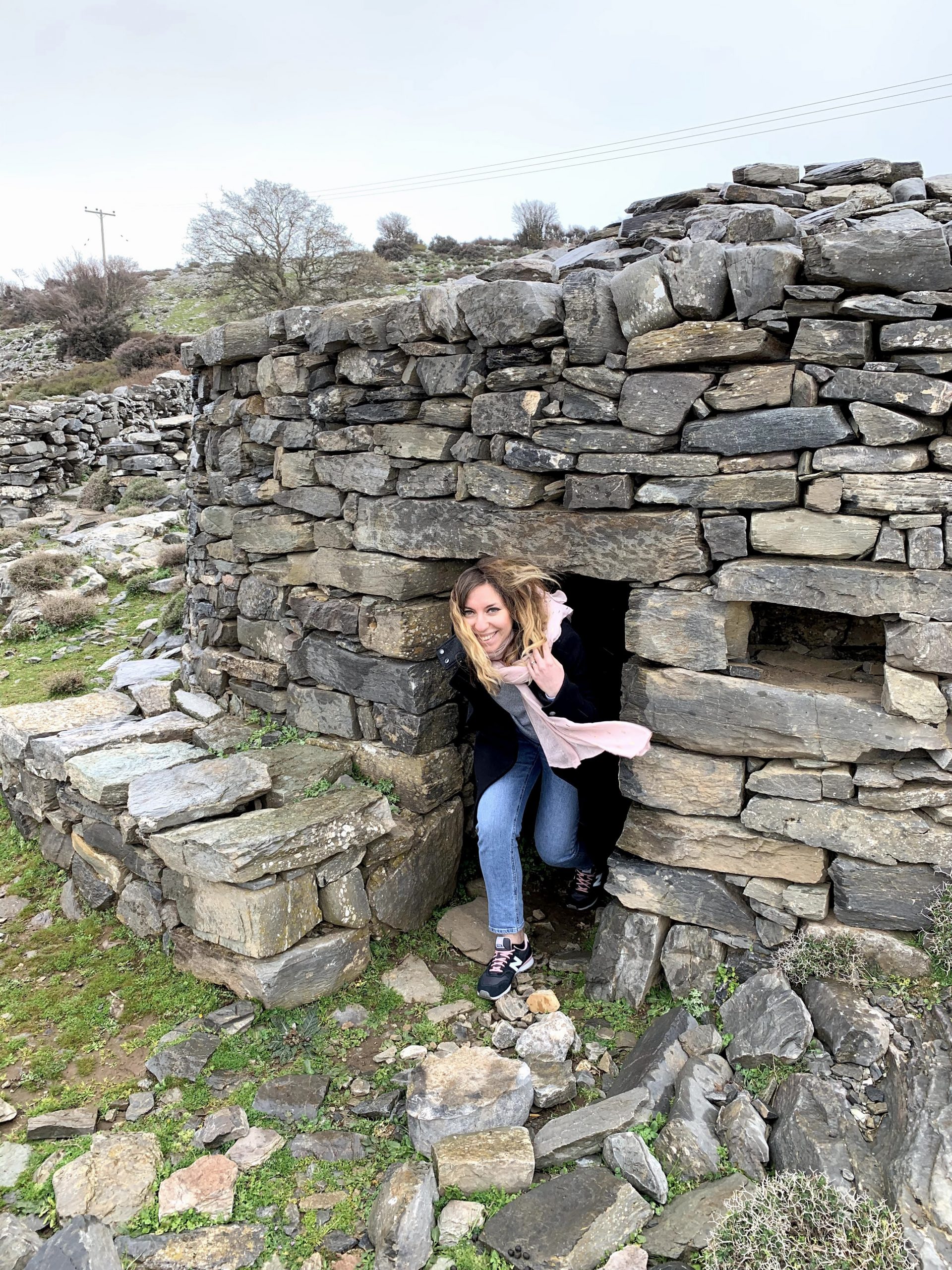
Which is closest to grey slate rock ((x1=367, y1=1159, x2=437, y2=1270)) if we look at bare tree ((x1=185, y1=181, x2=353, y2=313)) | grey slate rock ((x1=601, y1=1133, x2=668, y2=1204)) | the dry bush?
grey slate rock ((x1=601, y1=1133, x2=668, y2=1204))

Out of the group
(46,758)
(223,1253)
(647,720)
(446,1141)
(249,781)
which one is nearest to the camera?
(223,1253)

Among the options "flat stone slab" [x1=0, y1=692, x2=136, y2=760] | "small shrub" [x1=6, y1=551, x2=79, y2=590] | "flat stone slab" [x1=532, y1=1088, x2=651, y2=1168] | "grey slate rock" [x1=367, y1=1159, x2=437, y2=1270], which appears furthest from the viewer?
"small shrub" [x1=6, y1=551, x2=79, y2=590]

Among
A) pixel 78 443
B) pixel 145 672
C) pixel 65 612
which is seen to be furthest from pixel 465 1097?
pixel 78 443

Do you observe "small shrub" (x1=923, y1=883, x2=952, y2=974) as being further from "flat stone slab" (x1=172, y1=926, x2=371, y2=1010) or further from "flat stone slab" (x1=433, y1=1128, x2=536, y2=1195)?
"flat stone slab" (x1=172, y1=926, x2=371, y2=1010)

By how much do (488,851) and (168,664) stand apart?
153 inches

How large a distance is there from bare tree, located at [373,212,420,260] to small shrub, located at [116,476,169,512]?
17805mm

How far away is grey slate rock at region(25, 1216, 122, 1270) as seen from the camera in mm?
2611

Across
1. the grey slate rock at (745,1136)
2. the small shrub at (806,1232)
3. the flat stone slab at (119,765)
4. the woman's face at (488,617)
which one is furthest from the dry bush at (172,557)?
the small shrub at (806,1232)

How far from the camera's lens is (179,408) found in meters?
19.0

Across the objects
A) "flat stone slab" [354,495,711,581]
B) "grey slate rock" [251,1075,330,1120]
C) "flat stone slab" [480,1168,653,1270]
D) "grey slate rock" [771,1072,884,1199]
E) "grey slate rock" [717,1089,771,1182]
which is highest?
"flat stone slab" [354,495,711,581]

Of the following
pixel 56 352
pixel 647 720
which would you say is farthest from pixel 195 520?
pixel 56 352

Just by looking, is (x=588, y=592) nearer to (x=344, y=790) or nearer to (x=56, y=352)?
(x=344, y=790)

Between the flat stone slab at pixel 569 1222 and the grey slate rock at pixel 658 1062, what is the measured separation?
37 cm

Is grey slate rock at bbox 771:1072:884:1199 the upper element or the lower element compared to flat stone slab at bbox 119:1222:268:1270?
upper
